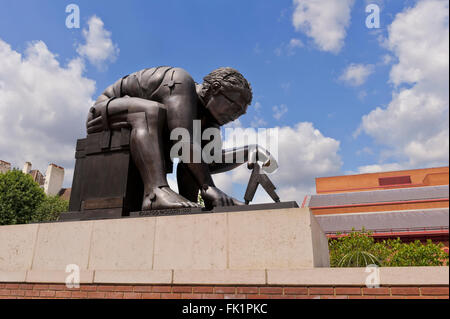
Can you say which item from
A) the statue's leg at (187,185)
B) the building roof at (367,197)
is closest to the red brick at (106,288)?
the statue's leg at (187,185)

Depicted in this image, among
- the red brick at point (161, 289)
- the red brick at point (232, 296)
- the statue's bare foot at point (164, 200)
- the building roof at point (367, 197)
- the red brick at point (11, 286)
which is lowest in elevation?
the red brick at point (232, 296)

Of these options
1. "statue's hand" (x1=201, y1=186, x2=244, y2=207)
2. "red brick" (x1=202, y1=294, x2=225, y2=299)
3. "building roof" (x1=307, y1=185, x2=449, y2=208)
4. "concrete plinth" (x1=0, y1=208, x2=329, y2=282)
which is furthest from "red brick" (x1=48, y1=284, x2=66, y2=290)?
"building roof" (x1=307, y1=185, x2=449, y2=208)

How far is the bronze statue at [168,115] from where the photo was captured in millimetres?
4695

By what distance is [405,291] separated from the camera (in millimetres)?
2914

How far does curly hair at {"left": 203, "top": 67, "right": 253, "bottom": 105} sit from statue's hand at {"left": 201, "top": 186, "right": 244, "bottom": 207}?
1.67 metres

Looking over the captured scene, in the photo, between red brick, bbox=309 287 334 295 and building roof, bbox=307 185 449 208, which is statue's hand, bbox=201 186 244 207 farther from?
building roof, bbox=307 185 449 208

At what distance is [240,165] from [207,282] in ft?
8.61

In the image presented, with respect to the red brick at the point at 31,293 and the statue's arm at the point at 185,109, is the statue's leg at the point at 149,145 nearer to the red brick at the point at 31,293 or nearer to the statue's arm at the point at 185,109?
the statue's arm at the point at 185,109

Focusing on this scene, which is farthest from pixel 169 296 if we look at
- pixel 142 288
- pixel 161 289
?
pixel 142 288

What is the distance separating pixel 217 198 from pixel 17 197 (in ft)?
92.2

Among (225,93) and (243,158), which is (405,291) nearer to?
(243,158)

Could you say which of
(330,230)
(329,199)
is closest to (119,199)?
(330,230)

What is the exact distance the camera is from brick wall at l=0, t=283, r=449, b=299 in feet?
9.57

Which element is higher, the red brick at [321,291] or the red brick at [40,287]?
the red brick at [40,287]
